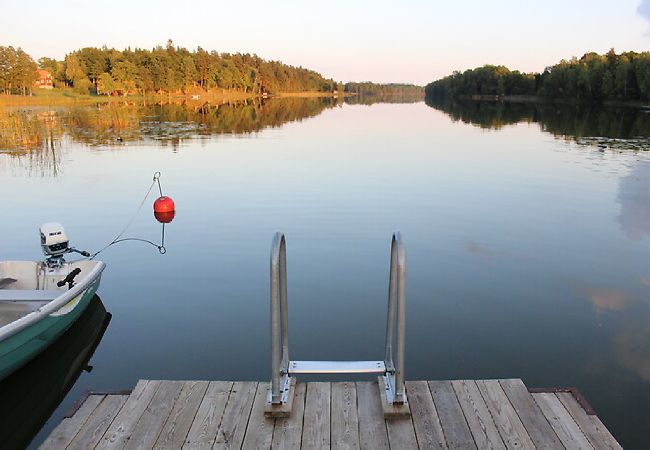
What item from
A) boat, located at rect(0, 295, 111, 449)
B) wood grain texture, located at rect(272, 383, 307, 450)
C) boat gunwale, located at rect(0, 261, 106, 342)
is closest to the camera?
wood grain texture, located at rect(272, 383, 307, 450)

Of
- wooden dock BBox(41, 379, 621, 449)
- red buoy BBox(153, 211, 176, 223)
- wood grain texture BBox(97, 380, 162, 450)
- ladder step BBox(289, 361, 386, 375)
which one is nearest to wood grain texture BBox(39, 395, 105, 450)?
wooden dock BBox(41, 379, 621, 449)

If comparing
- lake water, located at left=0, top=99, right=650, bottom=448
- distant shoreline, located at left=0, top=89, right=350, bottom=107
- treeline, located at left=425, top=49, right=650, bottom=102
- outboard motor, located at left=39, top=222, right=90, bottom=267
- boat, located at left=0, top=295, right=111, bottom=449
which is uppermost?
treeline, located at left=425, top=49, right=650, bottom=102

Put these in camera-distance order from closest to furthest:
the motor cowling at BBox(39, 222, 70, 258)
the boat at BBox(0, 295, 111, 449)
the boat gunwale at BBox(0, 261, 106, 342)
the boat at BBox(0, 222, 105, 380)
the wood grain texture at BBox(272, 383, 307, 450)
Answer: the wood grain texture at BBox(272, 383, 307, 450)
the boat gunwale at BBox(0, 261, 106, 342)
the boat at BBox(0, 295, 111, 449)
the boat at BBox(0, 222, 105, 380)
the motor cowling at BBox(39, 222, 70, 258)

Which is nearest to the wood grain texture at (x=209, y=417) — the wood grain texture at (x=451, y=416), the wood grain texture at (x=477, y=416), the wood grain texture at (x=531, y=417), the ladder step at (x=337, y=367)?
the ladder step at (x=337, y=367)

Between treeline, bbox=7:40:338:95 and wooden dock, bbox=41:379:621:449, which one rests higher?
treeline, bbox=7:40:338:95

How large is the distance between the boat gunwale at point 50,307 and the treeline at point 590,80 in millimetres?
92060

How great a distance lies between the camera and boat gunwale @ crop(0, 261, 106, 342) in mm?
6102

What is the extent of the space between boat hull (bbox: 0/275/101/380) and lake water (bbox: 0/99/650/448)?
0.77 metres

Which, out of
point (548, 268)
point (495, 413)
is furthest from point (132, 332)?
point (548, 268)

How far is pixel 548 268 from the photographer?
11203mm

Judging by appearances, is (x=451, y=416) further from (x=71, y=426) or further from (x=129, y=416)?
(x=71, y=426)

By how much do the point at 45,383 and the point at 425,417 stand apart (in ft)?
18.0

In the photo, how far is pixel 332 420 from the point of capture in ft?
15.8

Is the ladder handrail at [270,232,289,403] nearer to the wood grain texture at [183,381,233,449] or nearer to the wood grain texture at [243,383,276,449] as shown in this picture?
the wood grain texture at [243,383,276,449]
